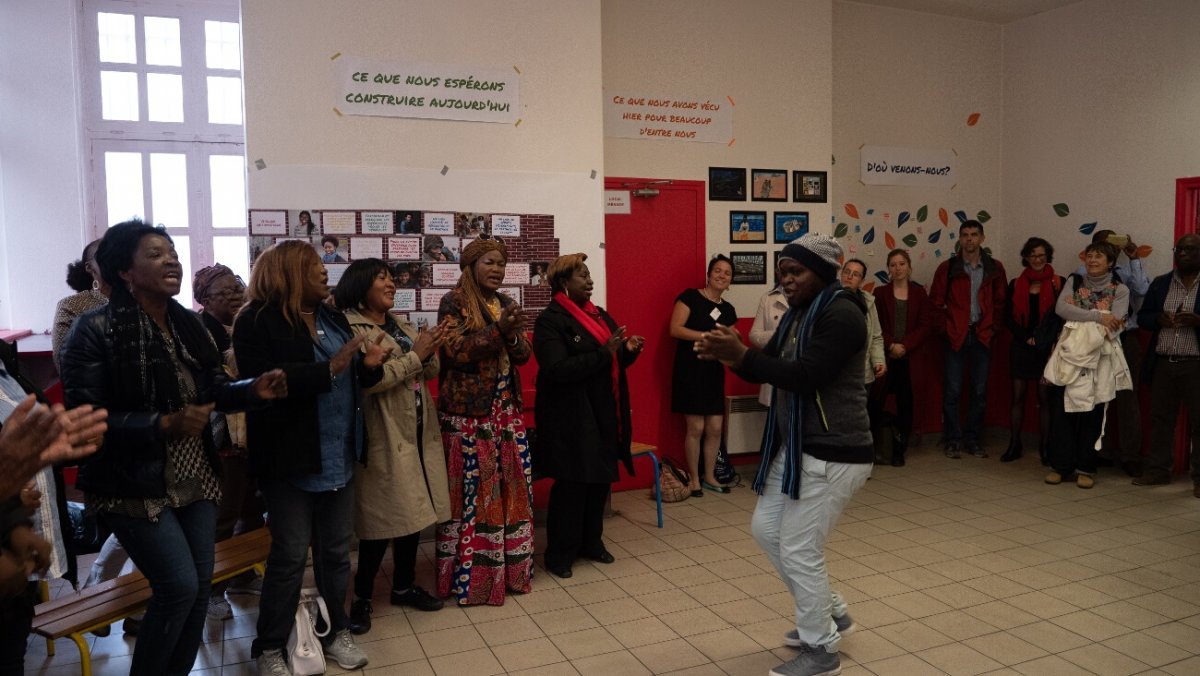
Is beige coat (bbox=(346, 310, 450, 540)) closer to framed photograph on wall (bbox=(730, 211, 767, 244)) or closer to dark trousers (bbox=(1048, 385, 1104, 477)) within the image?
framed photograph on wall (bbox=(730, 211, 767, 244))

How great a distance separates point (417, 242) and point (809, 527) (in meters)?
3.02

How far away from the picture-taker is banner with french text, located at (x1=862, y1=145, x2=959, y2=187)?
24.9 feet

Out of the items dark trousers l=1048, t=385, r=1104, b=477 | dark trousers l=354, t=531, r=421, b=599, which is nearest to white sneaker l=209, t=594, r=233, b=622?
dark trousers l=354, t=531, r=421, b=599

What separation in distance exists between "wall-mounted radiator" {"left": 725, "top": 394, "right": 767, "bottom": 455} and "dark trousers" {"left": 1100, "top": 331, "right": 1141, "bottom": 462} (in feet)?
8.81

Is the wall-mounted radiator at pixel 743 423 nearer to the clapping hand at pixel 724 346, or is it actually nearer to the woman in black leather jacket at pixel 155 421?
the clapping hand at pixel 724 346

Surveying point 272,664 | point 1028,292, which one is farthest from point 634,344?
point 1028,292

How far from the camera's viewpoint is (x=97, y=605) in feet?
10.5

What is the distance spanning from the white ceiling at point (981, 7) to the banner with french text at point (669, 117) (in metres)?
2.04

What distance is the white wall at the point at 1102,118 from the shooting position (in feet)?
22.2

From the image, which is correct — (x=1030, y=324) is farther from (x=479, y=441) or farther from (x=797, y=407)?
(x=479, y=441)

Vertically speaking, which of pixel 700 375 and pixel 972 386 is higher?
pixel 700 375

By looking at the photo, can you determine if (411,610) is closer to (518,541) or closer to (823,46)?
(518,541)

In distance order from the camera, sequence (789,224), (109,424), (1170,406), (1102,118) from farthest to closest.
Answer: (1102,118), (789,224), (1170,406), (109,424)

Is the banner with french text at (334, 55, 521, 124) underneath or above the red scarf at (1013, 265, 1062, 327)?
above
